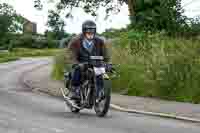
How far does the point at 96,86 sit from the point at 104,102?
34cm

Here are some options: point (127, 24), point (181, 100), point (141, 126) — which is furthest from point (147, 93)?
point (127, 24)

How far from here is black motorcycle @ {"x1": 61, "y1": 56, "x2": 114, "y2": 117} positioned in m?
12.2

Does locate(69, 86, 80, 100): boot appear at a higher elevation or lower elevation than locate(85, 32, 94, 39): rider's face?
lower

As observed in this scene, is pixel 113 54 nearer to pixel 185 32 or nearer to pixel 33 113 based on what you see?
pixel 185 32

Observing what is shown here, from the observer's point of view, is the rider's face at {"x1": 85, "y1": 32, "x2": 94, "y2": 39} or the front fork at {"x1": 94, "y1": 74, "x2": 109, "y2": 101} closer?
the front fork at {"x1": 94, "y1": 74, "x2": 109, "y2": 101}

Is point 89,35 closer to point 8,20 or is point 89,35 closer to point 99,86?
point 99,86

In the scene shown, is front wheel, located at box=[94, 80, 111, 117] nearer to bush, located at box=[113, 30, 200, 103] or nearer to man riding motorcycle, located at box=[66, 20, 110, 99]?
man riding motorcycle, located at box=[66, 20, 110, 99]

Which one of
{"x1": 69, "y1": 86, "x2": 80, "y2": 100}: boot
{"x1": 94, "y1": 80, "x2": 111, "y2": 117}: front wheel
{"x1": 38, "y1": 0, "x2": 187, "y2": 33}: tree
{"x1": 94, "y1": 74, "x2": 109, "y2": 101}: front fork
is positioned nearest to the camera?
{"x1": 94, "y1": 80, "x2": 111, "y2": 117}: front wheel

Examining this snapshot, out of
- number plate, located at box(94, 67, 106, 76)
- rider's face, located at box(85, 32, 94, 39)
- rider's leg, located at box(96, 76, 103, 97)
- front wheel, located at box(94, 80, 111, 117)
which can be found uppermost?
rider's face, located at box(85, 32, 94, 39)

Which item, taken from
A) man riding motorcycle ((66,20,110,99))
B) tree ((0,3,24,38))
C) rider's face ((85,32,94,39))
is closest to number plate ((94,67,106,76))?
man riding motorcycle ((66,20,110,99))

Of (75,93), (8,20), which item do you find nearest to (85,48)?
(75,93)

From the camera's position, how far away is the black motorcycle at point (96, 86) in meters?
12.2

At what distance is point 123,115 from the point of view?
522 inches

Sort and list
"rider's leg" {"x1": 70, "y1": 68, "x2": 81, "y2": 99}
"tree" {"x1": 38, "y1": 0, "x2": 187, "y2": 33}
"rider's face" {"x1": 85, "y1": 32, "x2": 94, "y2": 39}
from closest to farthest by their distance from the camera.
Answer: "rider's face" {"x1": 85, "y1": 32, "x2": 94, "y2": 39}, "rider's leg" {"x1": 70, "y1": 68, "x2": 81, "y2": 99}, "tree" {"x1": 38, "y1": 0, "x2": 187, "y2": 33}
